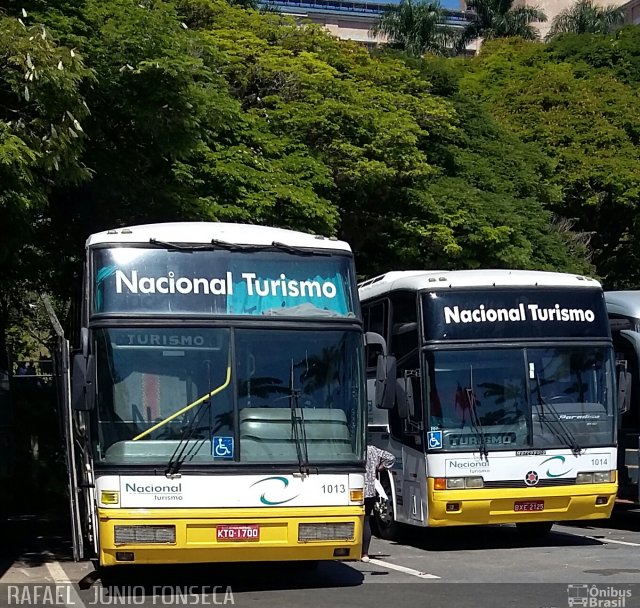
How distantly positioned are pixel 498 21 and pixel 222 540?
53.1 meters

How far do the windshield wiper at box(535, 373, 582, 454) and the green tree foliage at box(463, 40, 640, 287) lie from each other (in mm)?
20722

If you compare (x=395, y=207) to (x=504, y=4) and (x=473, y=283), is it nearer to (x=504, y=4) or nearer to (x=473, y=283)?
(x=473, y=283)

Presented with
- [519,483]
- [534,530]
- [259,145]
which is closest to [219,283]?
[519,483]

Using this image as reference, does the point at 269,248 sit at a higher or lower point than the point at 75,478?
higher

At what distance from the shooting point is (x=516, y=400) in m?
13.5

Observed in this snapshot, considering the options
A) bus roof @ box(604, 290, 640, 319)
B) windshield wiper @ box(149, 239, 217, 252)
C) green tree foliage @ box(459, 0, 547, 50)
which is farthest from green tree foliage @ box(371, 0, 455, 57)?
windshield wiper @ box(149, 239, 217, 252)

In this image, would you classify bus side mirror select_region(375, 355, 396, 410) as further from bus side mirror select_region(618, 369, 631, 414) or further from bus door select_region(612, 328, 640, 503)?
bus door select_region(612, 328, 640, 503)

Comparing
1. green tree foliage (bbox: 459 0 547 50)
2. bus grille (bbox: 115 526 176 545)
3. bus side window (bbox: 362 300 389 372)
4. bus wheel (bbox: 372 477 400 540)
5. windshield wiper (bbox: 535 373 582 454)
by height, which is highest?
green tree foliage (bbox: 459 0 547 50)

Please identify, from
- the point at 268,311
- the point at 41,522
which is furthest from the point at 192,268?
the point at 41,522

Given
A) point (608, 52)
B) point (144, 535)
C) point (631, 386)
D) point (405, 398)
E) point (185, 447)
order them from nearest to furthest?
point (144, 535), point (185, 447), point (405, 398), point (631, 386), point (608, 52)

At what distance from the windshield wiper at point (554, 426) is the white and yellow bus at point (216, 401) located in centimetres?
366

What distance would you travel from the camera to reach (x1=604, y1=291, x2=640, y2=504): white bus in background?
1548cm

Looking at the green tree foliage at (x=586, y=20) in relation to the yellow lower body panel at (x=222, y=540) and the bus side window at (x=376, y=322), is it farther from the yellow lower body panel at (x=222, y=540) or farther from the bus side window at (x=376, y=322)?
the yellow lower body panel at (x=222, y=540)

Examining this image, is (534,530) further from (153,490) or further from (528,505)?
(153,490)
